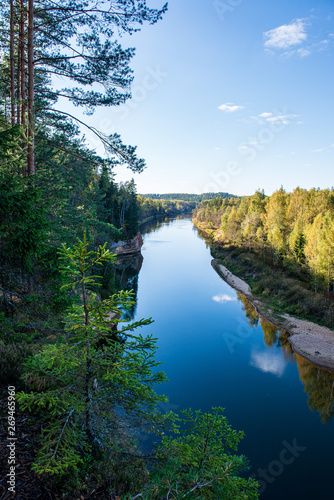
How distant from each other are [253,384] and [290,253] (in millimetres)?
18935

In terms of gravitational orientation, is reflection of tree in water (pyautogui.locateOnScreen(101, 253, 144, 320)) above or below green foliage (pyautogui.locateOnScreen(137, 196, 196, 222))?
below

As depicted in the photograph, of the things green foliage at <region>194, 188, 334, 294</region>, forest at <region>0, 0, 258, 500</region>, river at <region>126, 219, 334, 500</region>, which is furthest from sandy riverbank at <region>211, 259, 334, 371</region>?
forest at <region>0, 0, 258, 500</region>

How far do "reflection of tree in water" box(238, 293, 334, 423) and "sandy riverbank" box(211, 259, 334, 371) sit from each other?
0.38m

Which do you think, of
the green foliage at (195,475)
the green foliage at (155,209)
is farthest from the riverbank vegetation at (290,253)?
the green foliage at (155,209)

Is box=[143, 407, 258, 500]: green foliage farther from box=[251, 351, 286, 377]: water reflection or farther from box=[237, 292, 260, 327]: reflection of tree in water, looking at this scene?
box=[237, 292, 260, 327]: reflection of tree in water

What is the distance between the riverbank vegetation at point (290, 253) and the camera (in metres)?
22.4

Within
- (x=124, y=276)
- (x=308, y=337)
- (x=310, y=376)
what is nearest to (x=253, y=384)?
(x=310, y=376)

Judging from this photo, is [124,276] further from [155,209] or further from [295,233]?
[155,209]

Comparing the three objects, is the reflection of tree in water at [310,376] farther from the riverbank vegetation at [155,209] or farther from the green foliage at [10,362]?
the riverbank vegetation at [155,209]

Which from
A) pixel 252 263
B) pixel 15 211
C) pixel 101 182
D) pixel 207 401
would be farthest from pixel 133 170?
pixel 101 182

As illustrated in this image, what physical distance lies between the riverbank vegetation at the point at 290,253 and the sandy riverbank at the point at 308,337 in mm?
1147

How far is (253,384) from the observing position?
13.9 m

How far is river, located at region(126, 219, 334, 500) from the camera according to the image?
31.0 feet

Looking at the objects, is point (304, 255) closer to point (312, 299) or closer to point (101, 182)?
point (312, 299)
